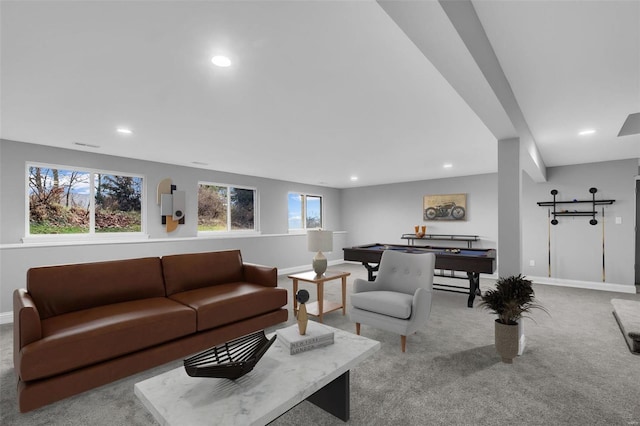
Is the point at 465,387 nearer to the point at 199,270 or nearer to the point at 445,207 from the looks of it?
the point at 199,270

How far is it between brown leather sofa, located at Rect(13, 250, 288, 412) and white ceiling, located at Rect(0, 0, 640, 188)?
1.60m

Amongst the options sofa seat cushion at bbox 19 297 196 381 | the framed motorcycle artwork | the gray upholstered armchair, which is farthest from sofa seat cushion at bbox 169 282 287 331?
the framed motorcycle artwork

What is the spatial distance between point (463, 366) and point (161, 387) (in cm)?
230

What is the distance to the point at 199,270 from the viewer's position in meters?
3.58

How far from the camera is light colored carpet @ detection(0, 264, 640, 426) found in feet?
6.26

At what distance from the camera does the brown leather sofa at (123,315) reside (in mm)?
2049

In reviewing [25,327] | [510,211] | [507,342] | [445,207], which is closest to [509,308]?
[507,342]

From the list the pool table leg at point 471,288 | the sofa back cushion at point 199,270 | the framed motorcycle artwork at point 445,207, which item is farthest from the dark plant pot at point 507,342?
the framed motorcycle artwork at point 445,207

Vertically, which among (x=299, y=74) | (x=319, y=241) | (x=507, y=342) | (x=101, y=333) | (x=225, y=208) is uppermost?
(x=299, y=74)

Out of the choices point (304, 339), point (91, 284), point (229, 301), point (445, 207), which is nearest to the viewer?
point (304, 339)

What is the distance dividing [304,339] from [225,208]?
517cm

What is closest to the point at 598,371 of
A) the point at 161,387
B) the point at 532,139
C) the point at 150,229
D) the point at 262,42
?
the point at 532,139

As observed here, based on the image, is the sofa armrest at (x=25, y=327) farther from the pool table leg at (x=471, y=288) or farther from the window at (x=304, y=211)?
the window at (x=304, y=211)

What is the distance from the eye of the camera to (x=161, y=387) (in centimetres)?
153
